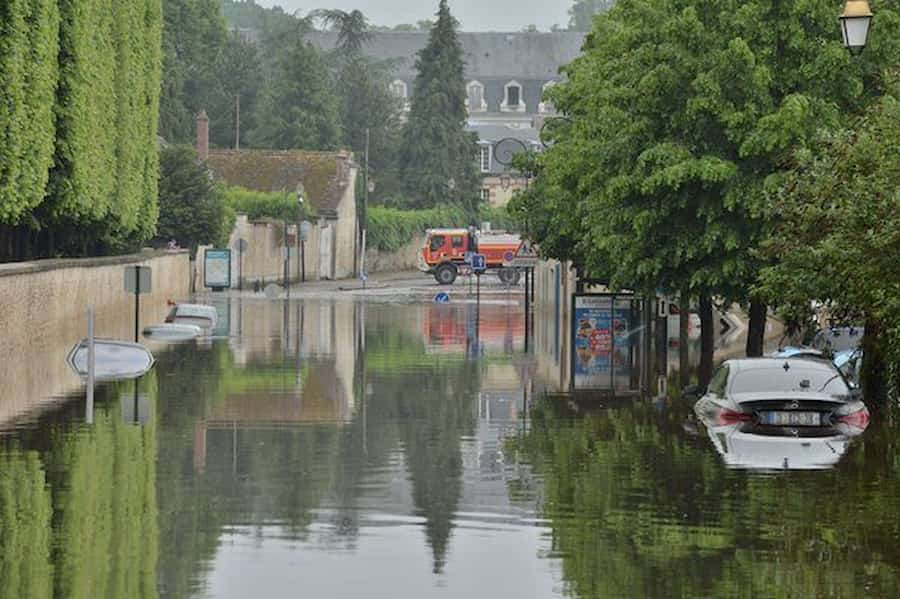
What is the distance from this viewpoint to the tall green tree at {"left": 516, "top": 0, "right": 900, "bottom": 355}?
3456 cm

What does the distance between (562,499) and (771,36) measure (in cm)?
1611

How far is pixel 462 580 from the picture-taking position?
1555 cm

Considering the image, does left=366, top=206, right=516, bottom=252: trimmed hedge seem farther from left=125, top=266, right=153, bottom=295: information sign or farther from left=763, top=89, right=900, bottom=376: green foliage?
left=763, top=89, right=900, bottom=376: green foliage

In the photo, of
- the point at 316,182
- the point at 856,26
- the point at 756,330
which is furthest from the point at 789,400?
the point at 316,182

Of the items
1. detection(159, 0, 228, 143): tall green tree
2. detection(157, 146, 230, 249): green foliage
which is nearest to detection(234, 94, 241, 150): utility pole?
detection(159, 0, 228, 143): tall green tree

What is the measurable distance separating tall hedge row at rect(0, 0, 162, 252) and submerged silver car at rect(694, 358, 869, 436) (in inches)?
938

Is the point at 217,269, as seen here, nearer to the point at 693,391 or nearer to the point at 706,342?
the point at 706,342

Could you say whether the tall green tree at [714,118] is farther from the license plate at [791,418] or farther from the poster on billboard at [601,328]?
the poster on billboard at [601,328]

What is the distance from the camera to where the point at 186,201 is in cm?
9181

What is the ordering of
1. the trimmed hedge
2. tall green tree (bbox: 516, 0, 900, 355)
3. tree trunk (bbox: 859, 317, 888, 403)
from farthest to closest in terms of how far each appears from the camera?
the trimmed hedge, tall green tree (bbox: 516, 0, 900, 355), tree trunk (bbox: 859, 317, 888, 403)

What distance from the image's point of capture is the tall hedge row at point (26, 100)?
46.8 meters

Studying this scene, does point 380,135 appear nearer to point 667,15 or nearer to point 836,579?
point 667,15

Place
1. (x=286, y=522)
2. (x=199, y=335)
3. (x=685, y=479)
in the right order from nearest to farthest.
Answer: (x=286, y=522) < (x=685, y=479) < (x=199, y=335)

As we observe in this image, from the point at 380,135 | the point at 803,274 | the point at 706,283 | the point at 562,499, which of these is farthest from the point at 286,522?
the point at 380,135
